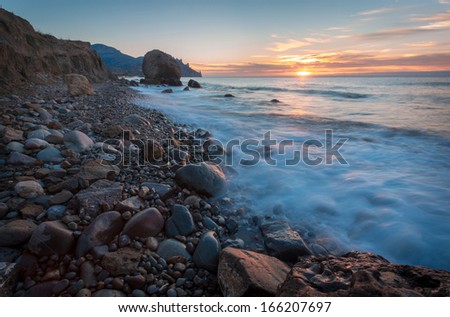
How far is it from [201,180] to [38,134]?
258cm

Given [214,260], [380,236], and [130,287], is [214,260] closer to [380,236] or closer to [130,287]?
[130,287]

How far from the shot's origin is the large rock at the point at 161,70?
34281 mm

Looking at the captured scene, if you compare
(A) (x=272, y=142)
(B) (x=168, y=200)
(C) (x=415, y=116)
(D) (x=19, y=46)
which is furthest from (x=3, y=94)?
(C) (x=415, y=116)

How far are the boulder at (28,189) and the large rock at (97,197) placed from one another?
1.26 ft

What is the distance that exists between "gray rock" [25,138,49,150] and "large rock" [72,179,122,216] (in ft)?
4.41

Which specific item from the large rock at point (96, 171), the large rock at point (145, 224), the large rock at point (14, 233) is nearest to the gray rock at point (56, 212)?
the large rock at point (14, 233)

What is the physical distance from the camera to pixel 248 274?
5.61 feet

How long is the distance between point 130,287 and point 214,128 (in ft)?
21.5

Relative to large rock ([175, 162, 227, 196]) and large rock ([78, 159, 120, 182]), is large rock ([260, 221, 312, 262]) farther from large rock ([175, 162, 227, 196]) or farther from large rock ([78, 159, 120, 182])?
large rock ([78, 159, 120, 182])

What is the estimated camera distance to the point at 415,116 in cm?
1008

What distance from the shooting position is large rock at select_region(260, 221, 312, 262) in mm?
2346

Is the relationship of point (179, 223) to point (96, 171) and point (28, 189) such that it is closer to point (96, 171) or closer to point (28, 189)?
point (96, 171)

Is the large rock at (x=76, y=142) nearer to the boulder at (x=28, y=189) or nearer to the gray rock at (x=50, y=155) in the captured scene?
the gray rock at (x=50, y=155)

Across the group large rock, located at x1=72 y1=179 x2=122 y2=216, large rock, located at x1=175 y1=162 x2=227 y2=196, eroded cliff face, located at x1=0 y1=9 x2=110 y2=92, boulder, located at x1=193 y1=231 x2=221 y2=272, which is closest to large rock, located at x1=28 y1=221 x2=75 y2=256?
large rock, located at x1=72 y1=179 x2=122 y2=216
